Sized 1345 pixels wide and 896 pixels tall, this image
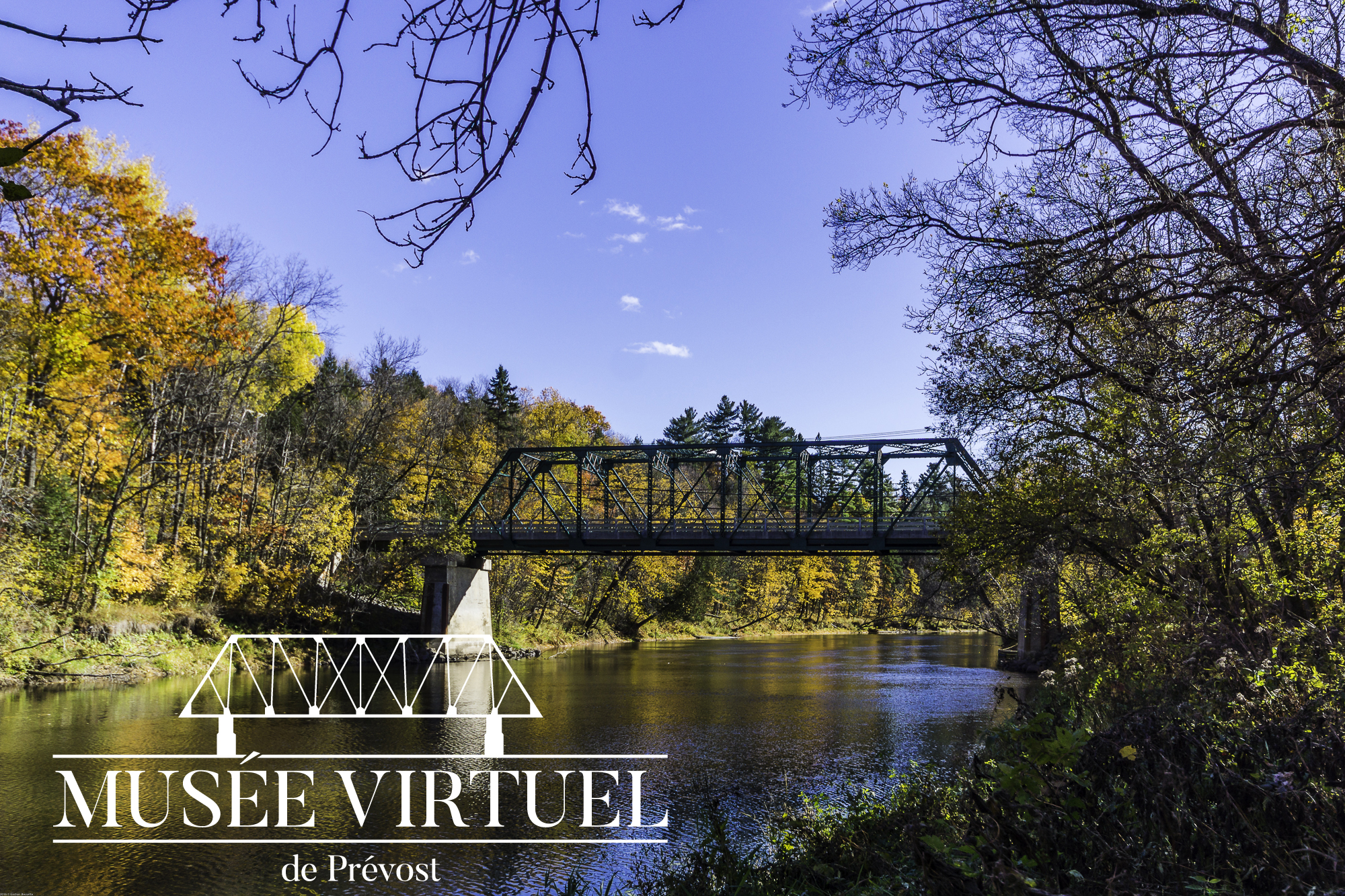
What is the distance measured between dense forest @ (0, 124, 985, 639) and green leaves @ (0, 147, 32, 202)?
7.79 metres

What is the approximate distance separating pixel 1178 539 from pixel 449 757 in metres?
11.5

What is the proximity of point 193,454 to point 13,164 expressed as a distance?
31.3 meters

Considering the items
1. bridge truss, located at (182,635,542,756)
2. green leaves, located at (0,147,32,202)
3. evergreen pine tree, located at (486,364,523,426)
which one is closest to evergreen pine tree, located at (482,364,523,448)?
evergreen pine tree, located at (486,364,523,426)

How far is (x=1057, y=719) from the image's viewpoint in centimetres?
489

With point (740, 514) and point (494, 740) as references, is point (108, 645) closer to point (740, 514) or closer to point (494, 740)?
point (494, 740)

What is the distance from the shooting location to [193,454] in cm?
2911

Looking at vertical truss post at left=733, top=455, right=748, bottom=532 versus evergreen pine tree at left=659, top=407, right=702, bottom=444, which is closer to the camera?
vertical truss post at left=733, top=455, right=748, bottom=532

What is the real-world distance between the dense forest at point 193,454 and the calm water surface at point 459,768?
5.10 metres

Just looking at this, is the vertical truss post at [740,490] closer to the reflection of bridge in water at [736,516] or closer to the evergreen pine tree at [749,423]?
the reflection of bridge in water at [736,516]

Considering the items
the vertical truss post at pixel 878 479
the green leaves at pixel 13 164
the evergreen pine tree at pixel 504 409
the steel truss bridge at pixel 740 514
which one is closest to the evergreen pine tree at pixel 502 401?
the evergreen pine tree at pixel 504 409

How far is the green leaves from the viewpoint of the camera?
4.42 feet

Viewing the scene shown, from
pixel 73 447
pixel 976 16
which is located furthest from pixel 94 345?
pixel 976 16

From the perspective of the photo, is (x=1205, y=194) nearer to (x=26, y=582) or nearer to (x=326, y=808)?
(x=326, y=808)

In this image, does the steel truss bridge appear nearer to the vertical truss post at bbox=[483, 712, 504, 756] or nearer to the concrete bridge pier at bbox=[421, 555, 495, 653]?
the concrete bridge pier at bbox=[421, 555, 495, 653]
